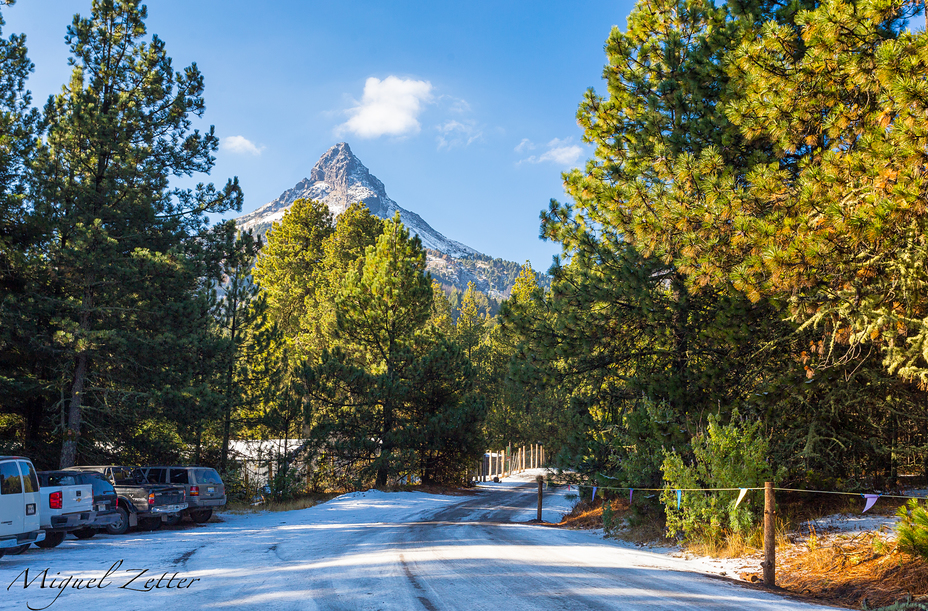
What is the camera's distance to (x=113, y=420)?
2041 cm

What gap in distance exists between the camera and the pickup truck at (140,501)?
1514 centimetres

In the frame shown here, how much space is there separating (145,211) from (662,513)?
60.0 feet

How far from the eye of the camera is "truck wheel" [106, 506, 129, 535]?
14.7m

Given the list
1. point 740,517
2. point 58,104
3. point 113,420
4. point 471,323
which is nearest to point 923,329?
point 740,517

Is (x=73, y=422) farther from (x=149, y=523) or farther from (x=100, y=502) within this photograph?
(x=100, y=502)

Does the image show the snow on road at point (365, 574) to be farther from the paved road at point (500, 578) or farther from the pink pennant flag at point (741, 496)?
the pink pennant flag at point (741, 496)

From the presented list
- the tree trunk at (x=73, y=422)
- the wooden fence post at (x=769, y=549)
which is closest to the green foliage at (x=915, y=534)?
the wooden fence post at (x=769, y=549)

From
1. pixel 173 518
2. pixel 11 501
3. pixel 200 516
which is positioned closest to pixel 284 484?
pixel 200 516

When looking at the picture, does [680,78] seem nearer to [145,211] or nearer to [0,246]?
[145,211]

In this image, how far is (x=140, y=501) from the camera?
15500 mm

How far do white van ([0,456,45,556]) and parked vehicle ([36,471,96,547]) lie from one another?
2.45ft

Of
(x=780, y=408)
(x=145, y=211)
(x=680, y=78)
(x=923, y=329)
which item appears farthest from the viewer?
(x=145, y=211)

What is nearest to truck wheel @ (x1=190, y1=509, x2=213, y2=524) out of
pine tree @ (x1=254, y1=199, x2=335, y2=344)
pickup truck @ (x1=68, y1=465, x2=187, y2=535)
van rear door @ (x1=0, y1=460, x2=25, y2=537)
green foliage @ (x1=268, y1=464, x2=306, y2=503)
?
pickup truck @ (x1=68, y1=465, x2=187, y2=535)

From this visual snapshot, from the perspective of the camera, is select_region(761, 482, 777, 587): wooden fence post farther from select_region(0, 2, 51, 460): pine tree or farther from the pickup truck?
select_region(0, 2, 51, 460): pine tree
